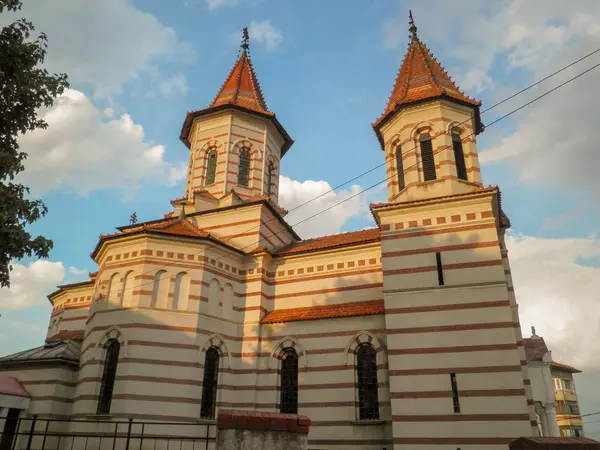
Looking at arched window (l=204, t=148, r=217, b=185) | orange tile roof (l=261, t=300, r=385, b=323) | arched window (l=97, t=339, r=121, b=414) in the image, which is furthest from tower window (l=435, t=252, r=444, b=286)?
arched window (l=204, t=148, r=217, b=185)

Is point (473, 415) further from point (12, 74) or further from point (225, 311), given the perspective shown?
point (12, 74)

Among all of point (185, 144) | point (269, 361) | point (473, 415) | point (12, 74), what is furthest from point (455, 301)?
point (185, 144)

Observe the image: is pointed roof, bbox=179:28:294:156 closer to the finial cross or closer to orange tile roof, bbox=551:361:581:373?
the finial cross

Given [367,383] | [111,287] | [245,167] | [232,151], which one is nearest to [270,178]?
[245,167]

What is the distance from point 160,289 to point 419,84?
1401cm

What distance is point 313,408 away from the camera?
16.9m

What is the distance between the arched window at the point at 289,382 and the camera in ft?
57.6

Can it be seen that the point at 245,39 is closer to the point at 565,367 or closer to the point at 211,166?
the point at 211,166

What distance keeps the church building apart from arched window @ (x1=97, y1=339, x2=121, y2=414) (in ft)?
0.15

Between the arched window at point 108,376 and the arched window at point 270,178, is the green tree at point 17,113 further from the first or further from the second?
the arched window at point 270,178

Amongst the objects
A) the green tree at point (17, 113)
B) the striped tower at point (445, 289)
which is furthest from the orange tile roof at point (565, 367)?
the green tree at point (17, 113)

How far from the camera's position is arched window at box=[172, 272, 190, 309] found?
59.3ft

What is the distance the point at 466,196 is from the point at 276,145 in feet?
43.2

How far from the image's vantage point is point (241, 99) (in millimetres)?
26094
